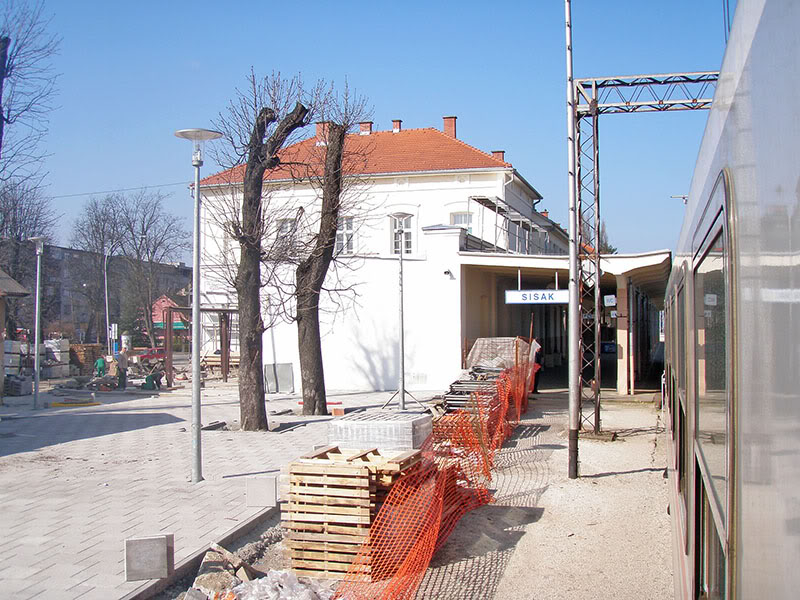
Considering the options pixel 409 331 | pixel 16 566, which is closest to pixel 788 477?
pixel 16 566

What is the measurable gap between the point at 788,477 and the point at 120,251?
58.5 metres

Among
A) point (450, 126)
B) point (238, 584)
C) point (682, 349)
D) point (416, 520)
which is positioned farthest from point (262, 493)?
point (450, 126)

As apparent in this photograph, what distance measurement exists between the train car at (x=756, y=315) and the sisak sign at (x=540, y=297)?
47.3 ft

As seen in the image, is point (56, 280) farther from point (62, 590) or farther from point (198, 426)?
point (62, 590)

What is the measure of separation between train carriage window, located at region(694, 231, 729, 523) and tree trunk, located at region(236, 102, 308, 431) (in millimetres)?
12694

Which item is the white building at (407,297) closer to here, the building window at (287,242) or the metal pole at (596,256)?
the building window at (287,242)

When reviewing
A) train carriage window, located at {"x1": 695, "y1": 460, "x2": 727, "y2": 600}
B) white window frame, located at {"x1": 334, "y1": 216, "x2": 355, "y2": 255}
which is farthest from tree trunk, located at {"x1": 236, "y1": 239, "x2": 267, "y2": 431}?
train carriage window, located at {"x1": 695, "y1": 460, "x2": 727, "y2": 600}

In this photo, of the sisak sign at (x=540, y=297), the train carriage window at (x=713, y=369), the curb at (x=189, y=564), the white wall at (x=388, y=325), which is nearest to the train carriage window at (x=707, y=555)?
the train carriage window at (x=713, y=369)

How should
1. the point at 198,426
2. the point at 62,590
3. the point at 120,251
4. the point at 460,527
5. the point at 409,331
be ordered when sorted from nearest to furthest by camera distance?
the point at 62,590, the point at 460,527, the point at 198,426, the point at 409,331, the point at 120,251

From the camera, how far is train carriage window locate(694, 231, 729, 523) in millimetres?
1966

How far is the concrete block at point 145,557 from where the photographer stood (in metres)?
6.09

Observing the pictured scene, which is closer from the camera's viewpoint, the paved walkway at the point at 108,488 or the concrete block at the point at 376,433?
the paved walkway at the point at 108,488

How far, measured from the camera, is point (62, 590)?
19.5ft

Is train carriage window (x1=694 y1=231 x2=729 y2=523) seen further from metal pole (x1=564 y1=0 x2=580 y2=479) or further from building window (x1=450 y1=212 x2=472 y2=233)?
building window (x1=450 y1=212 x2=472 y2=233)
